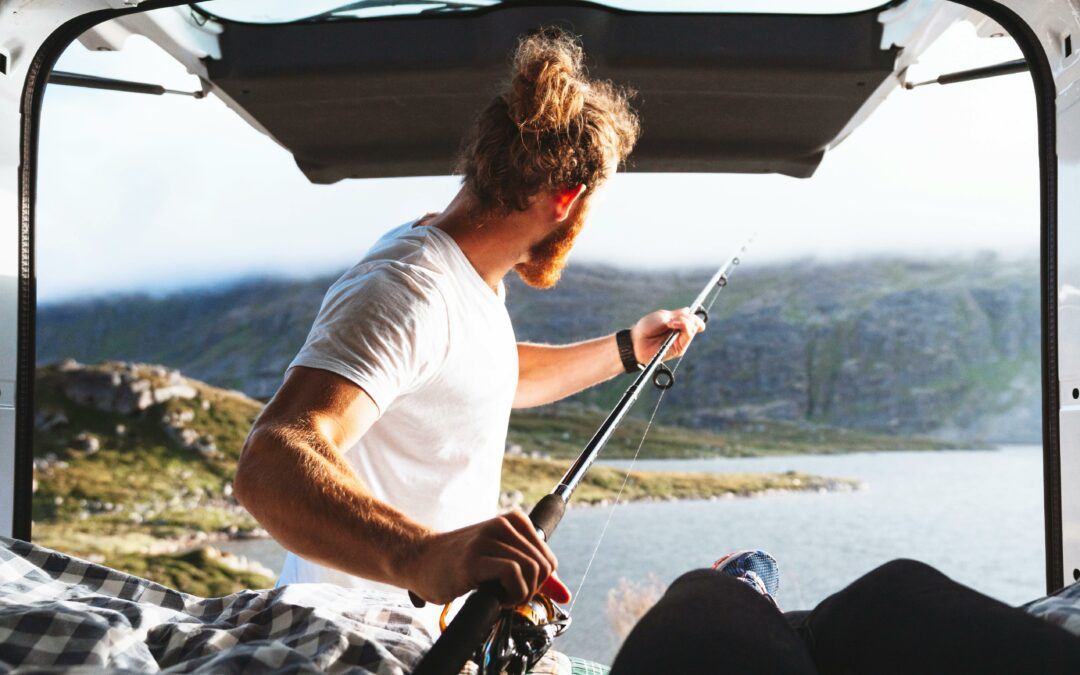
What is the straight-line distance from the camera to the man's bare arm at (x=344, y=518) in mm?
759

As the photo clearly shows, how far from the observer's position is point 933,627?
82 cm

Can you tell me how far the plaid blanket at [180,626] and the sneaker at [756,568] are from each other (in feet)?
2.65

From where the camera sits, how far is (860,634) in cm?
92

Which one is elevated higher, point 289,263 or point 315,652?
point 315,652

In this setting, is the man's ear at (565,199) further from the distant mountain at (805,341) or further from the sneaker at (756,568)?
the distant mountain at (805,341)

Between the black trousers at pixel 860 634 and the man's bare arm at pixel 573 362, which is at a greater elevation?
the black trousers at pixel 860 634

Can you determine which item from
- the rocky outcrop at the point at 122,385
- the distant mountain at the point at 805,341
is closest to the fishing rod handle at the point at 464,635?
the distant mountain at the point at 805,341

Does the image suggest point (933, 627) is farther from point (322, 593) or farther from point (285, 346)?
point (285, 346)

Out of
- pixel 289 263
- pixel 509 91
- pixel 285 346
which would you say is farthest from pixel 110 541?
pixel 509 91

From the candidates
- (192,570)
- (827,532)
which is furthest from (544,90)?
(192,570)

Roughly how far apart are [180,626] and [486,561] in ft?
1.15

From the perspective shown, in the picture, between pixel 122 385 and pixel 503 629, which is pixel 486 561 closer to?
pixel 503 629

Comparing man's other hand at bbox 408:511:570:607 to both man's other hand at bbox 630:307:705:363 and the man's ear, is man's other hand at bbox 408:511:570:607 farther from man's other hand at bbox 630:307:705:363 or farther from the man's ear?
man's other hand at bbox 630:307:705:363

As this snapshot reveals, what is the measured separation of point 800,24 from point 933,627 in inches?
49.7
